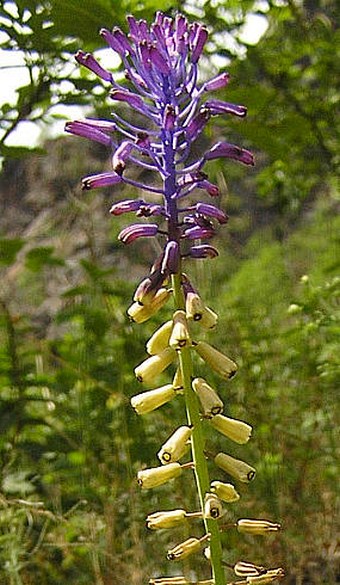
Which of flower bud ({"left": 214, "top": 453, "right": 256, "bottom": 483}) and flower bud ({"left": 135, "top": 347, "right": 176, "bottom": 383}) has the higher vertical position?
flower bud ({"left": 135, "top": 347, "right": 176, "bottom": 383})

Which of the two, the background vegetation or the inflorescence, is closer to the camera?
the inflorescence

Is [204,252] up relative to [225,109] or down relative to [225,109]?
down

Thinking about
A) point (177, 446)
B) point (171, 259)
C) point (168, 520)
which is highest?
point (171, 259)

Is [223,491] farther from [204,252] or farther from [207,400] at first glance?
[204,252]

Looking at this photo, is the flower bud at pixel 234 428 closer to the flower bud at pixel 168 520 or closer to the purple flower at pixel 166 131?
the flower bud at pixel 168 520

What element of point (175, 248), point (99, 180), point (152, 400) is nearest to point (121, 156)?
point (99, 180)

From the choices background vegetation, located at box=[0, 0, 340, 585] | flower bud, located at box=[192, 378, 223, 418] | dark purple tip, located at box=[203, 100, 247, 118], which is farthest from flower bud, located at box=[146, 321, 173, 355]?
background vegetation, located at box=[0, 0, 340, 585]

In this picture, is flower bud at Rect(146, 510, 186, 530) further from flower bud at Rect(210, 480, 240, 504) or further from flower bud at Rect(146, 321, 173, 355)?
flower bud at Rect(146, 321, 173, 355)

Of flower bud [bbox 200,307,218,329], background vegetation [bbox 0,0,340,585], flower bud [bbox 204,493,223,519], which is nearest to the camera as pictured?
flower bud [bbox 204,493,223,519]
